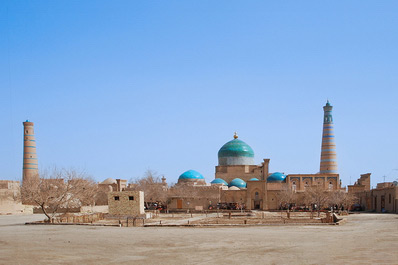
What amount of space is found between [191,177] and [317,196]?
67.7 ft

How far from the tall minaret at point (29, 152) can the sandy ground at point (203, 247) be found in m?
42.7

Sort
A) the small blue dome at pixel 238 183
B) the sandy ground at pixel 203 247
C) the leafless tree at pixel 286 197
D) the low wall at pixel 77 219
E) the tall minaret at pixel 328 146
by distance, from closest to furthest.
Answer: the sandy ground at pixel 203 247 < the low wall at pixel 77 219 < the leafless tree at pixel 286 197 < the small blue dome at pixel 238 183 < the tall minaret at pixel 328 146

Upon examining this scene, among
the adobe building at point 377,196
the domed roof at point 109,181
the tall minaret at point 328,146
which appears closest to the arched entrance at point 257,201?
the adobe building at point 377,196

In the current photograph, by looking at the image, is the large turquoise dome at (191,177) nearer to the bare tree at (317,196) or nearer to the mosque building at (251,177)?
the mosque building at (251,177)

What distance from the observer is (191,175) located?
64000mm

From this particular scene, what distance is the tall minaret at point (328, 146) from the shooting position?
217 feet

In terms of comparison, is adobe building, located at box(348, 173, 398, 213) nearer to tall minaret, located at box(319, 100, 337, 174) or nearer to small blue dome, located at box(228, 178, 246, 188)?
tall minaret, located at box(319, 100, 337, 174)

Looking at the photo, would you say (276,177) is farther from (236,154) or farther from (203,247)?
(203,247)

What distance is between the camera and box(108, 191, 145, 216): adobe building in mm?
33688

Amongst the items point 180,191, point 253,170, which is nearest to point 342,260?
point 180,191

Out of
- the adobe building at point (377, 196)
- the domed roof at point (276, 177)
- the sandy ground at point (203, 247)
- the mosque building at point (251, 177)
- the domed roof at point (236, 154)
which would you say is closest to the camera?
the sandy ground at point (203, 247)

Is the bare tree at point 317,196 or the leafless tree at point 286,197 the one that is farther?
the leafless tree at point 286,197

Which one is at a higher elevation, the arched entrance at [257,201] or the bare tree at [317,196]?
the bare tree at [317,196]

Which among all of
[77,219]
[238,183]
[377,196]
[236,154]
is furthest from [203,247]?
[236,154]
